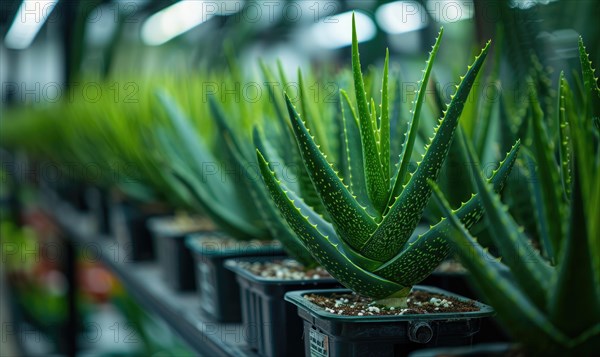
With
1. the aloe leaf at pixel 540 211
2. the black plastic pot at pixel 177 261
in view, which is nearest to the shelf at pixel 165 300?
the black plastic pot at pixel 177 261

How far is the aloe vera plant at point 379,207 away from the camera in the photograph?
0.46m

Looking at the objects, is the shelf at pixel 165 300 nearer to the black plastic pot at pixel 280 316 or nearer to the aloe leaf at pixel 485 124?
the black plastic pot at pixel 280 316

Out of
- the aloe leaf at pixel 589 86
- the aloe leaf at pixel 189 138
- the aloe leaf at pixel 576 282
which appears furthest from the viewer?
the aloe leaf at pixel 189 138

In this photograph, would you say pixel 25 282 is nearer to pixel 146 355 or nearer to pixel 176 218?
pixel 146 355

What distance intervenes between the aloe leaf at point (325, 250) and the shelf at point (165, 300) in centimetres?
19

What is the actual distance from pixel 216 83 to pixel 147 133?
0.14 metres

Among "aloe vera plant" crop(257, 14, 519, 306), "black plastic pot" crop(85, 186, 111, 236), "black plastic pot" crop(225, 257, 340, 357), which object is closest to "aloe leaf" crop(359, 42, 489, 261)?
"aloe vera plant" crop(257, 14, 519, 306)

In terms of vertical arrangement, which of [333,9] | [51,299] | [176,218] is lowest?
[51,299]

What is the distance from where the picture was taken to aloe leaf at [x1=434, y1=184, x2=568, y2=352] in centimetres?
35

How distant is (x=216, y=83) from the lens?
1.09 m

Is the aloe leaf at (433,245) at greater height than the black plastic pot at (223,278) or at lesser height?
greater

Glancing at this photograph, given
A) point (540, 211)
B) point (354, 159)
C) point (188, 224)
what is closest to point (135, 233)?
point (188, 224)

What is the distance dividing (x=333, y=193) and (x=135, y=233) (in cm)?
84

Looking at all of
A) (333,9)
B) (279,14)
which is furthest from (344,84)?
(279,14)
